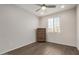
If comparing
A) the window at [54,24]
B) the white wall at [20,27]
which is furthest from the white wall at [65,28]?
the white wall at [20,27]

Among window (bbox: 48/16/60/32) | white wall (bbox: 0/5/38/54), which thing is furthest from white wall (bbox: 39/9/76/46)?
white wall (bbox: 0/5/38/54)

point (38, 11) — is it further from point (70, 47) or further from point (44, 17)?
point (70, 47)

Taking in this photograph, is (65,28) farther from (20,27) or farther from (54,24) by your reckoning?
(20,27)

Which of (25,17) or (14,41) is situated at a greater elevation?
(25,17)

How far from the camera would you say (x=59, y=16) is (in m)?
1.53

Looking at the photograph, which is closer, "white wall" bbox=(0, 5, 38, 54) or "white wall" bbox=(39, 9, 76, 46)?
"white wall" bbox=(39, 9, 76, 46)

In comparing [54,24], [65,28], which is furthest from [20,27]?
[65,28]

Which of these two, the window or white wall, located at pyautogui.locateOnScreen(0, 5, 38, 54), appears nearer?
the window

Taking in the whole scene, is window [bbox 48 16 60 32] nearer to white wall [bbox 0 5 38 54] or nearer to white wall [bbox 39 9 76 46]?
white wall [bbox 39 9 76 46]

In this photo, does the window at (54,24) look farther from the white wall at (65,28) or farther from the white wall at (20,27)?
the white wall at (20,27)

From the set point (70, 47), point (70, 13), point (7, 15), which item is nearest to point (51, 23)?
point (70, 13)

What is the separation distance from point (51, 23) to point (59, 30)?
0.73ft

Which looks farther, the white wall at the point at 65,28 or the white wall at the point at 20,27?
the white wall at the point at 20,27
